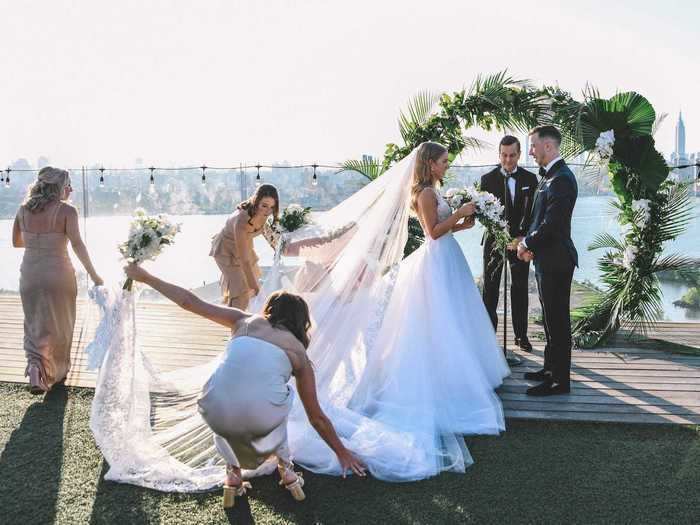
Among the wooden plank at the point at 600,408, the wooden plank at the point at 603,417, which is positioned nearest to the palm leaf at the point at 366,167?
the wooden plank at the point at 600,408

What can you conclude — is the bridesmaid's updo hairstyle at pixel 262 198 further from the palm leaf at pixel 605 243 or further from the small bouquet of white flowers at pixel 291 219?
the palm leaf at pixel 605 243

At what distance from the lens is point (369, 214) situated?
203 inches

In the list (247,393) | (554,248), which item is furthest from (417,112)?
(247,393)

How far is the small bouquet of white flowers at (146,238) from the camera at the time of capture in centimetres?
415

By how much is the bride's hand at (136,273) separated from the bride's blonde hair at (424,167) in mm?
2341

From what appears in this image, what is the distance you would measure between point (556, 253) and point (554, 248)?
0.04 metres


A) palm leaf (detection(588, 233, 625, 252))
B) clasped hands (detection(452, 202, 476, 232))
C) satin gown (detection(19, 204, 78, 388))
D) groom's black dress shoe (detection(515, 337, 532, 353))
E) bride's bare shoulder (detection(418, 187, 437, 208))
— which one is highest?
bride's bare shoulder (detection(418, 187, 437, 208))

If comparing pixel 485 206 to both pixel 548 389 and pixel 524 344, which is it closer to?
pixel 548 389

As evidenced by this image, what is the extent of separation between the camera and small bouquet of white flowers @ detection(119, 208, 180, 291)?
415cm

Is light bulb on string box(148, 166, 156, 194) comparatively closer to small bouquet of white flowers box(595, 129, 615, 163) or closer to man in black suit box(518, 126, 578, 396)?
small bouquet of white flowers box(595, 129, 615, 163)

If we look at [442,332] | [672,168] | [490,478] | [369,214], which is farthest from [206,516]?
[672,168]

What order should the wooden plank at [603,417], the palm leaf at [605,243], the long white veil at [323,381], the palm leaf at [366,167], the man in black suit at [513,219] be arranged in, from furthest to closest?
the palm leaf at [366,167] → the palm leaf at [605,243] → the man in black suit at [513,219] → the wooden plank at [603,417] → the long white veil at [323,381]

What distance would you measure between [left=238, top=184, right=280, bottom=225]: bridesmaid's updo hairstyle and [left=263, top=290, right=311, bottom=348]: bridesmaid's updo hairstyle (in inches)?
78.4

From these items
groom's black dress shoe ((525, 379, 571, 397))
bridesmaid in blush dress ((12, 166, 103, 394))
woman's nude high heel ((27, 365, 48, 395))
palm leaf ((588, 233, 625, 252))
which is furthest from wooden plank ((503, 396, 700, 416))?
woman's nude high heel ((27, 365, 48, 395))
